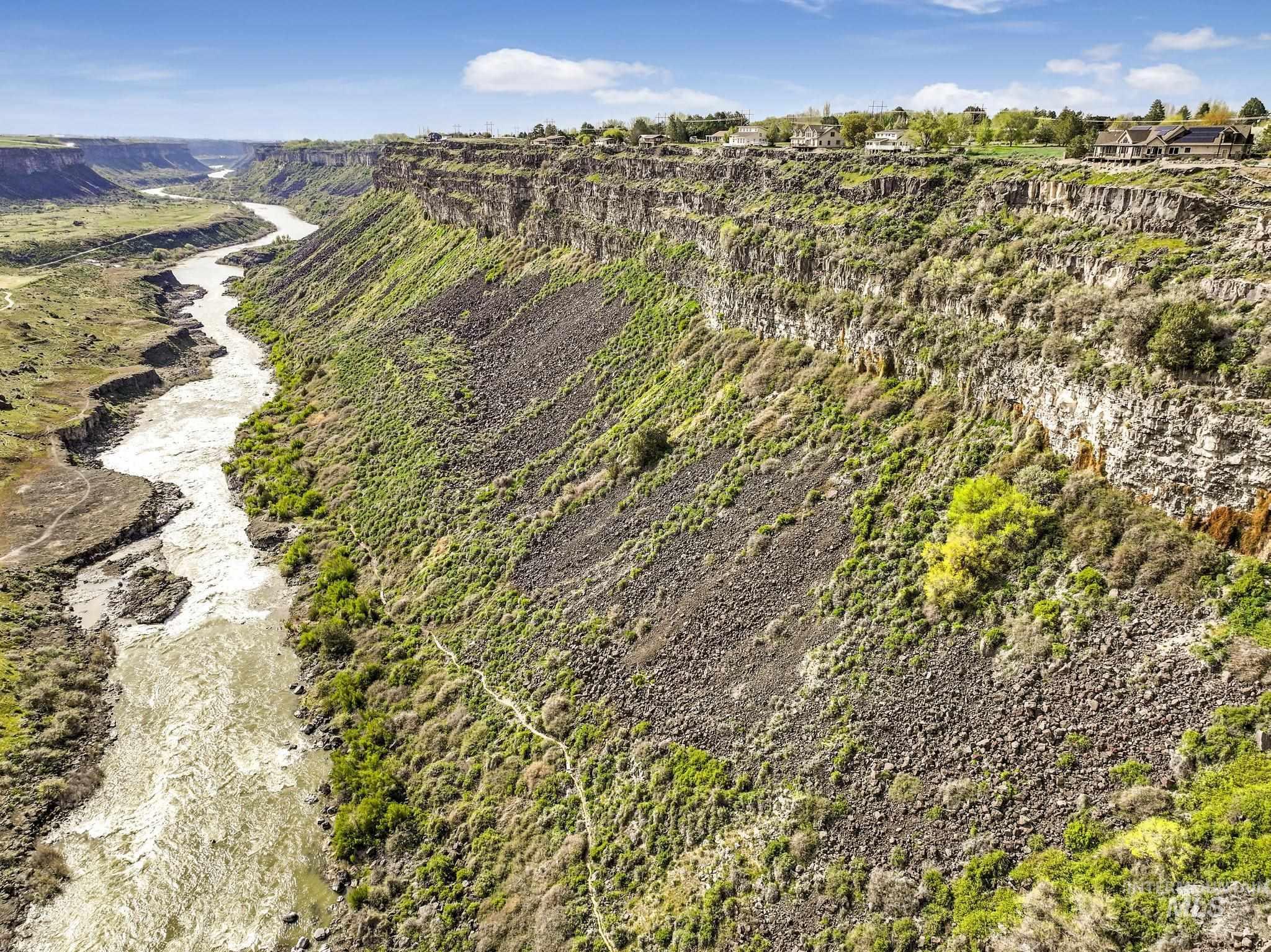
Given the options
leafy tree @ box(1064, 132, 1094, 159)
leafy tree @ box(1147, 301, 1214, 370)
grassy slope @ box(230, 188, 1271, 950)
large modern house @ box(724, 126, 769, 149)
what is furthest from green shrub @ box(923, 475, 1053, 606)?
large modern house @ box(724, 126, 769, 149)

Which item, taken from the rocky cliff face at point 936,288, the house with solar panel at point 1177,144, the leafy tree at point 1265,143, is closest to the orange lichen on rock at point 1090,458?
the rocky cliff face at point 936,288

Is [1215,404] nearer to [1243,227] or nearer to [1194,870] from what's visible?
[1243,227]

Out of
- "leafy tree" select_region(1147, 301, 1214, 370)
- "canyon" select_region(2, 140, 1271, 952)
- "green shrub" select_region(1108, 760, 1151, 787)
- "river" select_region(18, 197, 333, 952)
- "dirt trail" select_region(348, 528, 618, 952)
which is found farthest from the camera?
"river" select_region(18, 197, 333, 952)

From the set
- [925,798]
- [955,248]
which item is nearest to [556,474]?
[955,248]

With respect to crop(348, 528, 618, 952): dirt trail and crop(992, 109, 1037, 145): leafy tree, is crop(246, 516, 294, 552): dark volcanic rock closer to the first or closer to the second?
crop(348, 528, 618, 952): dirt trail

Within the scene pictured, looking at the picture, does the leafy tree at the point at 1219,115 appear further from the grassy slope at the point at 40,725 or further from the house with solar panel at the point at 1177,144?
the grassy slope at the point at 40,725

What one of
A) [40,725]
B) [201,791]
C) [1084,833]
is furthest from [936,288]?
[40,725]

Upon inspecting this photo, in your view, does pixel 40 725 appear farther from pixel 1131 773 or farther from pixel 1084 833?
pixel 1131 773
